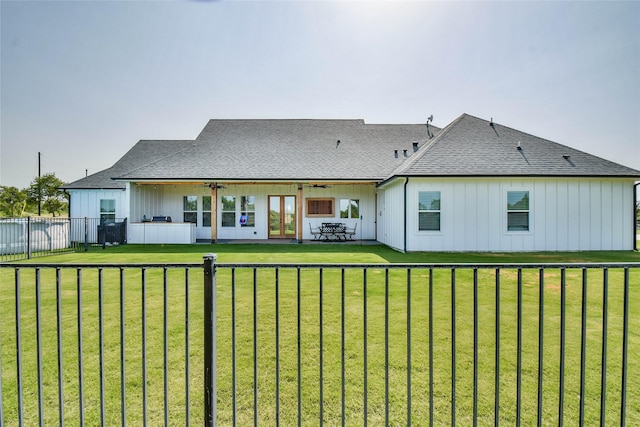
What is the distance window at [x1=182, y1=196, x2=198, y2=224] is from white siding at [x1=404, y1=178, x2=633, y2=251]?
1215cm

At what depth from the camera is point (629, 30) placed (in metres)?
12.9

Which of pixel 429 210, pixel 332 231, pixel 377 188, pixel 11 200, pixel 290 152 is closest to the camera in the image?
pixel 429 210

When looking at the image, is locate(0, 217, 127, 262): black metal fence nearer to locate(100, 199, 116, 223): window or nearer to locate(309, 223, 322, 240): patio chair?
locate(100, 199, 116, 223): window

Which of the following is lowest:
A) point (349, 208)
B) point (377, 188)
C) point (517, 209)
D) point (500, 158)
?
point (517, 209)

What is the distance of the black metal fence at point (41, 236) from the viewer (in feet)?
37.9

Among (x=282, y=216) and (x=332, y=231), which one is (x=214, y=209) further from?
(x=332, y=231)

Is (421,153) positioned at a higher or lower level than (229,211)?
higher

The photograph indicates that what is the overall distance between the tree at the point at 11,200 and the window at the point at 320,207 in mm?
37094

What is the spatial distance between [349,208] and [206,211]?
8273 mm

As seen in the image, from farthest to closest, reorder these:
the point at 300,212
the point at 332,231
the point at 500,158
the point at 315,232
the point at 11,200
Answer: the point at 11,200 < the point at 315,232 < the point at 332,231 < the point at 300,212 < the point at 500,158

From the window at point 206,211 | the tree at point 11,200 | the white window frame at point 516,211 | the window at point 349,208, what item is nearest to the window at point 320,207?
the window at point 349,208

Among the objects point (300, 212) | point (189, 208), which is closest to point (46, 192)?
point (189, 208)

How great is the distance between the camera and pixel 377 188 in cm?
1675

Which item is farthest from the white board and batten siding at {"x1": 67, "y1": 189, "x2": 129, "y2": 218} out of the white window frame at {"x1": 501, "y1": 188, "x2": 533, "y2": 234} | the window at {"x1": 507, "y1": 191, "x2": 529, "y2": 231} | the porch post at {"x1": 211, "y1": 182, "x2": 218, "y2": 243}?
the window at {"x1": 507, "y1": 191, "x2": 529, "y2": 231}
